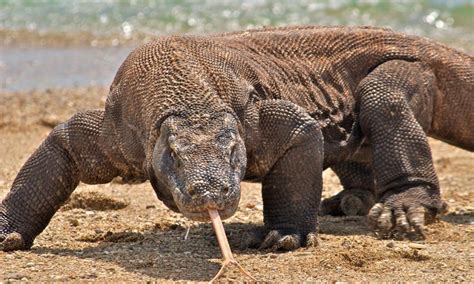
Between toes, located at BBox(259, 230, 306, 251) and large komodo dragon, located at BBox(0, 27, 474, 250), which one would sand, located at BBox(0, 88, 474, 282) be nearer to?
toes, located at BBox(259, 230, 306, 251)

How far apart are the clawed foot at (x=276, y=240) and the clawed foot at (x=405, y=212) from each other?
37.2 inches

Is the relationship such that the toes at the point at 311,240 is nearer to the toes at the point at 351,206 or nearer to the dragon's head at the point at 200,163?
the dragon's head at the point at 200,163

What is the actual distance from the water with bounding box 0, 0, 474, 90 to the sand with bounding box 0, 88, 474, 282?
44.1ft

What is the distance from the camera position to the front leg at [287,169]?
25.2ft

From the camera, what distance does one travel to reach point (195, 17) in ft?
101

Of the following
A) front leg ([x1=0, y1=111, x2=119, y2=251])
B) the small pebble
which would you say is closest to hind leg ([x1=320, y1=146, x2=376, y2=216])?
the small pebble

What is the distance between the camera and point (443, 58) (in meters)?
9.75

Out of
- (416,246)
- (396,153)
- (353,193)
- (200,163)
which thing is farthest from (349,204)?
(200,163)

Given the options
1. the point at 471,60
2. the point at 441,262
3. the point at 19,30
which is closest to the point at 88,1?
the point at 19,30

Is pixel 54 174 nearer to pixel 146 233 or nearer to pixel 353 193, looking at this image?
pixel 146 233

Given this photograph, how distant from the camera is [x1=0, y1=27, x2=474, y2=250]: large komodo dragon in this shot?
6.69 metres

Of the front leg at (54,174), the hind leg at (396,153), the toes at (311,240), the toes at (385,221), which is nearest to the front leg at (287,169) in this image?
the toes at (311,240)

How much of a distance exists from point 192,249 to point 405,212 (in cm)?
190

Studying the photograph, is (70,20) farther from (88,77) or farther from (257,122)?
(257,122)
